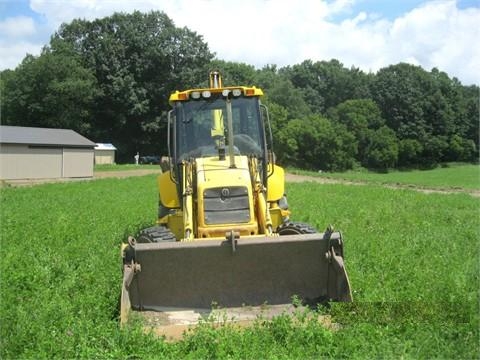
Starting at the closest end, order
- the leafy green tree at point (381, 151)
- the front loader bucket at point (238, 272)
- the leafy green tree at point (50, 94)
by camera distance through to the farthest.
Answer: the front loader bucket at point (238, 272), the leafy green tree at point (50, 94), the leafy green tree at point (381, 151)

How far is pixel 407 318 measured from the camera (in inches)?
238

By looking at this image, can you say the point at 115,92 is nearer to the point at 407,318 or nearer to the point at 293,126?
the point at 293,126

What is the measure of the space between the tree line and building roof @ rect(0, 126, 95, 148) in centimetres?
1207

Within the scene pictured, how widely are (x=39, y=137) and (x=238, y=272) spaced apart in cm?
3645

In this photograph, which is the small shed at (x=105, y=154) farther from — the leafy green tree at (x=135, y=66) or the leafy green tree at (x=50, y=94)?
the leafy green tree at (x=135, y=66)

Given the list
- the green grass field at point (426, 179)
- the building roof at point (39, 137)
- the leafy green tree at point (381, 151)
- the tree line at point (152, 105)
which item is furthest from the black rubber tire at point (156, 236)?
the leafy green tree at point (381, 151)

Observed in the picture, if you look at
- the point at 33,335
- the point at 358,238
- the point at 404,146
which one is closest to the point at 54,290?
the point at 33,335

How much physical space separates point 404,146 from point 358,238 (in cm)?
5933

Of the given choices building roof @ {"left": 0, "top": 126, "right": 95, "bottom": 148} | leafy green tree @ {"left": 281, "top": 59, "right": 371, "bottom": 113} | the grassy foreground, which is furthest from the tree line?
the grassy foreground

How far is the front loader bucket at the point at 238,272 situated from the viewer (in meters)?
6.62

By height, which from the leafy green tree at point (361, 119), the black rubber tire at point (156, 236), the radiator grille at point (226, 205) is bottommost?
the black rubber tire at point (156, 236)

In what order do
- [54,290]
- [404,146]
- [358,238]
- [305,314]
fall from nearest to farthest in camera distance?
[305,314]
[54,290]
[358,238]
[404,146]

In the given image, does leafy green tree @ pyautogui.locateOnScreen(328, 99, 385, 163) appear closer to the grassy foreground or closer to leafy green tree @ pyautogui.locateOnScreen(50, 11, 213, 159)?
leafy green tree @ pyautogui.locateOnScreen(50, 11, 213, 159)

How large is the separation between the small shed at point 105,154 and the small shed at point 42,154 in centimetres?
1213
